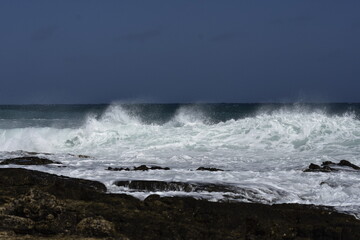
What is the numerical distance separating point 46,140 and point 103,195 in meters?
17.8

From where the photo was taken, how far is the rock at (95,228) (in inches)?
209

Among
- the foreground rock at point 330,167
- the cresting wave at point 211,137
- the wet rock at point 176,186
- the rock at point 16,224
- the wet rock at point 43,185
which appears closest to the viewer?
the rock at point 16,224

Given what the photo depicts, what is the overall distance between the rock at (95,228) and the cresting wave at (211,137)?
565 inches

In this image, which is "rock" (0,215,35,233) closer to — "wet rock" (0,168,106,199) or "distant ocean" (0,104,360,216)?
"wet rock" (0,168,106,199)

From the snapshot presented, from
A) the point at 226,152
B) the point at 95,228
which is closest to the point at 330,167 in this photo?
the point at 226,152

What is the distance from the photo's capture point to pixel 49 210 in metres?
5.62

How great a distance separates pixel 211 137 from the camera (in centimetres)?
2264

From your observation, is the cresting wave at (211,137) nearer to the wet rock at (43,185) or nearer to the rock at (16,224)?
the wet rock at (43,185)

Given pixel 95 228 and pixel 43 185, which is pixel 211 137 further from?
pixel 95 228

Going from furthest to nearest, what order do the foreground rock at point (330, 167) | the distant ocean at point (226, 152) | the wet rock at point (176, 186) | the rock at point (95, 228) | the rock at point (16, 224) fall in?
the foreground rock at point (330, 167) < the distant ocean at point (226, 152) < the wet rock at point (176, 186) < the rock at point (16, 224) < the rock at point (95, 228)

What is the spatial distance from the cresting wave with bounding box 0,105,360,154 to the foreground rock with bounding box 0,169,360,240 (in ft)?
43.6

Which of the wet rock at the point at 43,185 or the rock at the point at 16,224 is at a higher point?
the wet rock at the point at 43,185

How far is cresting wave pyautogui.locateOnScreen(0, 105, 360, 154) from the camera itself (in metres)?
20.7

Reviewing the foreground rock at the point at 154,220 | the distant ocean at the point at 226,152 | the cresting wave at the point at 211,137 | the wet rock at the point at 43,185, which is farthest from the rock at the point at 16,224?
the cresting wave at the point at 211,137
